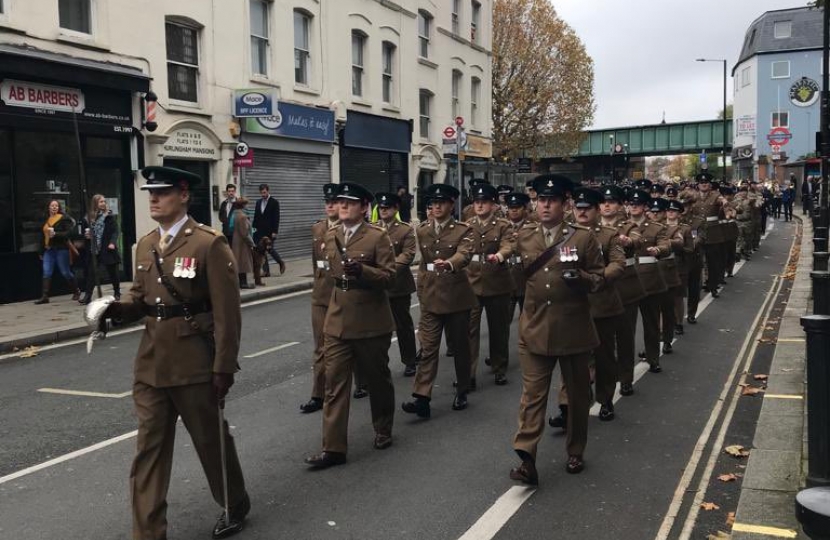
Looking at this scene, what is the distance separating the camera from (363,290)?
6.01 metres

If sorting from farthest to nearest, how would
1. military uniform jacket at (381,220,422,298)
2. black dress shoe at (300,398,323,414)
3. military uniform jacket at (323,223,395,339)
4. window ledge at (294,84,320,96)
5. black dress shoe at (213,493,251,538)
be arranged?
window ledge at (294,84,320,96), military uniform jacket at (381,220,422,298), black dress shoe at (300,398,323,414), military uniform jacket at (323,223,395,339), black dress shoe at (213,493,251,538)

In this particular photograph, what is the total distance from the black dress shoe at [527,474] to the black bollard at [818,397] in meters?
1.66

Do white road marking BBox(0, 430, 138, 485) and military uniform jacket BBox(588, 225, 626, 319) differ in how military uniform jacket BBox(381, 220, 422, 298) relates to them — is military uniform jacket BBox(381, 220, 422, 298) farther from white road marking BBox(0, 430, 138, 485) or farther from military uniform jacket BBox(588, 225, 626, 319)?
white road marking BBox(0, 430, 138, 485)

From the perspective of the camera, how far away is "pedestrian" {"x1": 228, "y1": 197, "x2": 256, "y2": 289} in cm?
1538

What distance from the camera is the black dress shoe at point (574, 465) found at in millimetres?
5656

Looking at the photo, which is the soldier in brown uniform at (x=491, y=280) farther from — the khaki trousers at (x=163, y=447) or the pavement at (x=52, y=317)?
the pavement at (x=52, y=317)

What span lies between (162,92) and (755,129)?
57913 mm

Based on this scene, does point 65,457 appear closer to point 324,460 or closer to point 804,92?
point 324,460

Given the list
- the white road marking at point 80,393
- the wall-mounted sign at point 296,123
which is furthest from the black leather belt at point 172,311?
the wall-mounted sign at point 296,123

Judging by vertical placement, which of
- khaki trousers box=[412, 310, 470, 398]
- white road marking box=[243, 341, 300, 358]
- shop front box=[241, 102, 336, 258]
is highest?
shop front box=[241, 102, 336, 258]

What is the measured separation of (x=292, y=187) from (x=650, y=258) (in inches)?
587

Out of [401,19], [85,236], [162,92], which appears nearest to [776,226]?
[401,19]

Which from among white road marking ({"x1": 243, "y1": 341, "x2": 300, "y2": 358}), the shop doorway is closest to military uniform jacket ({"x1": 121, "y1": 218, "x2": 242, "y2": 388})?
white road marking ({"x1": 243, "y1": 341, "x2": 300, "y2": 358})

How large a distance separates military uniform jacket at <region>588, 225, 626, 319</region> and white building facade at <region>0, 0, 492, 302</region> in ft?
24.1
